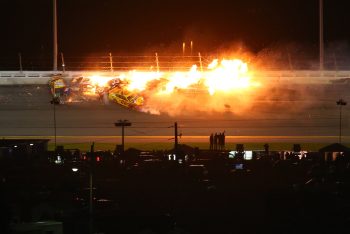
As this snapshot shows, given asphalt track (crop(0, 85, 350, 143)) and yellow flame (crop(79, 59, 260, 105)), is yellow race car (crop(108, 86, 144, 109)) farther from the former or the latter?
yellow flame (crop(79, 59, 260, 105))

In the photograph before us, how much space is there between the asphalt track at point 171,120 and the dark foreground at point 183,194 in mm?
5278

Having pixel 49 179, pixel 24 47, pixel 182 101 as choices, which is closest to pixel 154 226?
pixel 49 179

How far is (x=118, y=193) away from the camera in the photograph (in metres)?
14.0

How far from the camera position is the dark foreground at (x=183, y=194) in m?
11.8

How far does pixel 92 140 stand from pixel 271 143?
530 cm

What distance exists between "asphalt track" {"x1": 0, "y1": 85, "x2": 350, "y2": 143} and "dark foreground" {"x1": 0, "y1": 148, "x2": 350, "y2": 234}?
5.28 meters

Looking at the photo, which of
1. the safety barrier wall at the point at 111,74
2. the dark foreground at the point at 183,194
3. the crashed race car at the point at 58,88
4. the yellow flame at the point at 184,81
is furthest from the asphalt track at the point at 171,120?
the dark foreground at the point at 183,194

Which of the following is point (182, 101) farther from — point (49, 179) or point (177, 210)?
point (177, 210)

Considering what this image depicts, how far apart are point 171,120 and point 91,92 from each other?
3.66 m

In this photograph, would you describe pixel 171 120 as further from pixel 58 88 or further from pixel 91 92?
pixel 58 88

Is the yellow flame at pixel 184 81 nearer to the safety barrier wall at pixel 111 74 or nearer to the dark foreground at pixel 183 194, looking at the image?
the safety barrier wall at pixel 111 74

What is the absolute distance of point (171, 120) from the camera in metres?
24.8

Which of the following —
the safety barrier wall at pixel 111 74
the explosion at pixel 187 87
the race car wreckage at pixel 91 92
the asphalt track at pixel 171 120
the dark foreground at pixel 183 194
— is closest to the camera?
the dark foreground at pixel 183 194

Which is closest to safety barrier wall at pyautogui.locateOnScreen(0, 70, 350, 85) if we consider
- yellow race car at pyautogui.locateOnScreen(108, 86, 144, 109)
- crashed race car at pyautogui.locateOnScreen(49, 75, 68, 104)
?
crashed race car at pyautogui.locateOnScreen(49, 75, 68, 104)
